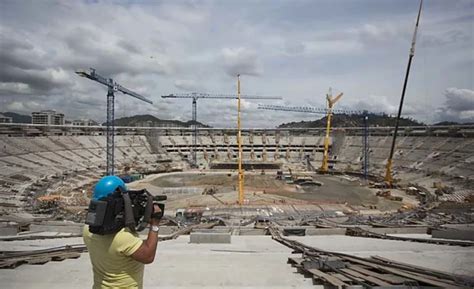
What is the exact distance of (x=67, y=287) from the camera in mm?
4305

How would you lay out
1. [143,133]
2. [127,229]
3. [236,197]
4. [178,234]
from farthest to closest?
[143,133] → [236,197] → [178,234] → [127,229]

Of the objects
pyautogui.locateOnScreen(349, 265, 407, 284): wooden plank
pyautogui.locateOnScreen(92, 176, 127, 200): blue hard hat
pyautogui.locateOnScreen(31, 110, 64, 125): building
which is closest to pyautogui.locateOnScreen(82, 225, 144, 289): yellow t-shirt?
pyautogui.locateOnScreen(92, 176, 127, 200): blue hard hat

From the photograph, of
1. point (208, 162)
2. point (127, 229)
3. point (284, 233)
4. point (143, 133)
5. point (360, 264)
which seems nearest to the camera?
point (127, 229)

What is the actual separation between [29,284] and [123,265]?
2.96 meters

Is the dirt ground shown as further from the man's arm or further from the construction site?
the man's arm

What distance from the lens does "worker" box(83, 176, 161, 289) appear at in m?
2.20

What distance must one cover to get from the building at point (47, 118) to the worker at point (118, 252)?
109 metres

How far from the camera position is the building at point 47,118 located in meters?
100

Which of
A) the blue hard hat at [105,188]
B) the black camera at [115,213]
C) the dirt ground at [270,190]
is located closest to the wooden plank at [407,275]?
the black camera at [115,213]

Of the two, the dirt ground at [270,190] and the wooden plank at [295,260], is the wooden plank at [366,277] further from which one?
the dirt ground at [270,190]

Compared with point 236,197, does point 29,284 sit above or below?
above

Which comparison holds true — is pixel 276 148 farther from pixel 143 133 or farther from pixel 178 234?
pixel 178 234

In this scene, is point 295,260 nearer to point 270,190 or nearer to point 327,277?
point 327,277

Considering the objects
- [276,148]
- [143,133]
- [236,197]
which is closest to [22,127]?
[143,133]
